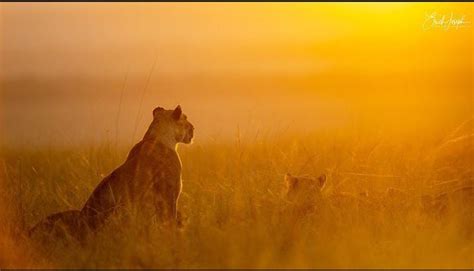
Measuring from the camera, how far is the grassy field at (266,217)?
7.44m

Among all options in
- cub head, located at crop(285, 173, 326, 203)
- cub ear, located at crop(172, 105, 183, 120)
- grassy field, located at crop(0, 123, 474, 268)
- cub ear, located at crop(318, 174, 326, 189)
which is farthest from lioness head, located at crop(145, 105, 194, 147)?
cub ear, located at crop(318, 174, 326, 189)

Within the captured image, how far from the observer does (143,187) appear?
8.70 metres

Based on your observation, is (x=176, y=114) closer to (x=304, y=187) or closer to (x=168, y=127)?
(x=168, y=127)

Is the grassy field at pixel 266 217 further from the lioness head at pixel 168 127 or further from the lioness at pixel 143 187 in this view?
the lioness head at pixel 168 127

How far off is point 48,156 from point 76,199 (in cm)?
311

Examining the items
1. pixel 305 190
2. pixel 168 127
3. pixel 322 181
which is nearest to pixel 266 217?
pixel 305 190

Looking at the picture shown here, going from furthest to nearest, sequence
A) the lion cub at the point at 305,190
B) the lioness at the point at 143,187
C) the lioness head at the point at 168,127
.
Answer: the lioness head at the point at 168,127
the lion cub at the point at 305,190
the lioness at the point at 143,187

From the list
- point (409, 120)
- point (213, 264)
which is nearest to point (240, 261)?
point (213, 264)

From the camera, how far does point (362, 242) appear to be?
769 centimetres

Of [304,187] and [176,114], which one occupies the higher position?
[176,114]

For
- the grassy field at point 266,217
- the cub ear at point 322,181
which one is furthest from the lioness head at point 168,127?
the cub ear at point 322,181

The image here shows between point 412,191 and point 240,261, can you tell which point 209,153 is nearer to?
point 412,191

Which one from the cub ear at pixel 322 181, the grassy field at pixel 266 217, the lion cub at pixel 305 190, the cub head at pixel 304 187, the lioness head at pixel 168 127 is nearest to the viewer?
the grassy field at pixel 266 217

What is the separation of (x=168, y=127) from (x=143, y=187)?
869 millimetres
